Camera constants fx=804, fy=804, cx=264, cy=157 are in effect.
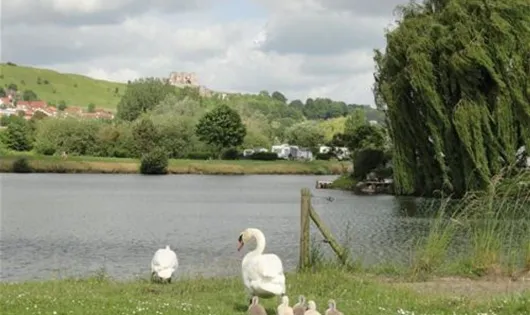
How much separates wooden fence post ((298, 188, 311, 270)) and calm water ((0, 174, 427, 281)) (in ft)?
9.32

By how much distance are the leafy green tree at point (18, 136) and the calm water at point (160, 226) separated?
4757cm

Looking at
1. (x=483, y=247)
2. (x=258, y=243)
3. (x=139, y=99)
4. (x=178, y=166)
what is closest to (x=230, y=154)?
(x=178, y=166)

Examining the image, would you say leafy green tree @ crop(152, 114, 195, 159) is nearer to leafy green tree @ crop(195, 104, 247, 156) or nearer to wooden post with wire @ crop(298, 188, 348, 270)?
leafy green tree @ crop(195, 104, 247, 156)

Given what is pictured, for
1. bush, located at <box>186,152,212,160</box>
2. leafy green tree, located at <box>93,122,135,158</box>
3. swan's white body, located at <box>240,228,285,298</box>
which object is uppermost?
leafy green tree, located at <box>93,122,135,158</box>

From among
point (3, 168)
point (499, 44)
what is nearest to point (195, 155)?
point (3, 168)

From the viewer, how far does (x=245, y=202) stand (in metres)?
57.5

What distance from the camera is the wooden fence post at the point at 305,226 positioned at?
18422mm

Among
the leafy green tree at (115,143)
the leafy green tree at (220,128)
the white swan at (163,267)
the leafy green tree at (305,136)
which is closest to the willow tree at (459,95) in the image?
the white swan at (163,267)

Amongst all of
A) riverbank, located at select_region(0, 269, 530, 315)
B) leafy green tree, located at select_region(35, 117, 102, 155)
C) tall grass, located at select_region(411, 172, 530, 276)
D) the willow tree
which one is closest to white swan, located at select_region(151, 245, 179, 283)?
riverbank, located at select_region(0, 269, 530, 315)

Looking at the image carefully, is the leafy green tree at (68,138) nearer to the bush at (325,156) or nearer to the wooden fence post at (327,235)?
the bush at (325,156)

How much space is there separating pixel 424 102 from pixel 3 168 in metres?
68.6

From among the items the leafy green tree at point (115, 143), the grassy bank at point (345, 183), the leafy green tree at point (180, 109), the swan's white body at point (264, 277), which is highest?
the leafy green tree at point (180, 109)

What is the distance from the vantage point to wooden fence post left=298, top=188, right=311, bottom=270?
60.4ft

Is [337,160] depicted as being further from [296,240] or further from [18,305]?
[18,305]
